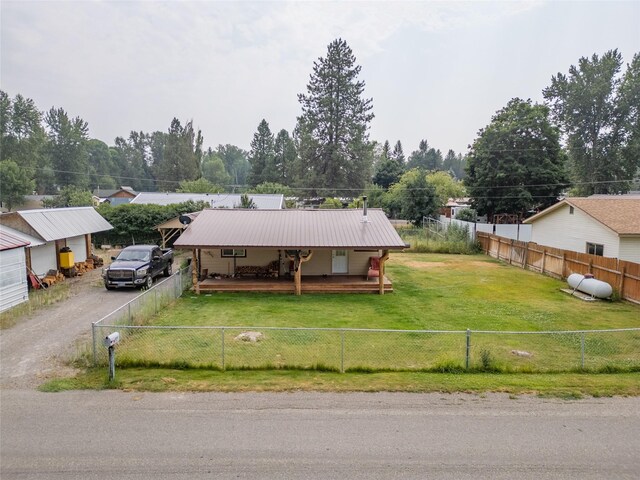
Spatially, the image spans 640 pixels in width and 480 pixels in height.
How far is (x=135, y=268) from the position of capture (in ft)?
61.7

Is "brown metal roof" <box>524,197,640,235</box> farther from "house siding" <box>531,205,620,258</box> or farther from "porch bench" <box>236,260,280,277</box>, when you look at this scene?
"porch bench" <box>236,260,280,277</box>

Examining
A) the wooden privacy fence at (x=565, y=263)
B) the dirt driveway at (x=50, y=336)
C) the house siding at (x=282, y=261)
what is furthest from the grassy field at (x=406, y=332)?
the house siding at (x=282, y=261)

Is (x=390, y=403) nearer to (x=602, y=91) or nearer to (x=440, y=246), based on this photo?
(x=440, y=246)

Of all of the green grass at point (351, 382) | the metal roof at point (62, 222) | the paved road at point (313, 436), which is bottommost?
the paved road at point (313, 436)

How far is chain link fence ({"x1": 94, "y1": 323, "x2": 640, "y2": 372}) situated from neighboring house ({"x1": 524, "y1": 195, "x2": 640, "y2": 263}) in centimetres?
913

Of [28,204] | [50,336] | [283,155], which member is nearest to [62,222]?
[50,336]

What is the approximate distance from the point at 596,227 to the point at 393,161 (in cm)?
4849

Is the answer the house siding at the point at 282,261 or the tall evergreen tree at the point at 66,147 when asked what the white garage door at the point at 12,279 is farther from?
the tall evergreen tree at the point at 66,147

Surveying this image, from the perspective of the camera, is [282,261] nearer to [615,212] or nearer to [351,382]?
[351,382]

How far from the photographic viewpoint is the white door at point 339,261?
21359 mm

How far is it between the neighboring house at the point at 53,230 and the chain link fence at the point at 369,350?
35.4ft

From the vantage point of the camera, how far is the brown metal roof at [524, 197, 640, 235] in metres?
20.1

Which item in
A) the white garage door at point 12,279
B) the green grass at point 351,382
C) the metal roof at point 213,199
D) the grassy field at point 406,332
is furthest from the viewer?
the metal roof at point 213,199

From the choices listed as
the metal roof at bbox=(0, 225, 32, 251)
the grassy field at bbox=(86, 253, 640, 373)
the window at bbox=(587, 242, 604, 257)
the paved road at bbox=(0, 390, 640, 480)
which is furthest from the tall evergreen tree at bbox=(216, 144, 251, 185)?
the paved road at bbox=(0, 390, 640, 480)
